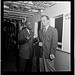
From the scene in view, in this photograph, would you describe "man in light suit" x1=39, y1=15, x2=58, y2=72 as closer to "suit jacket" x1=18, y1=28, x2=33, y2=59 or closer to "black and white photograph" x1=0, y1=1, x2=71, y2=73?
"black and white photograph" x1=0, y1=1, x2=71, y2=73

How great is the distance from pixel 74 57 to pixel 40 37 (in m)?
0.58

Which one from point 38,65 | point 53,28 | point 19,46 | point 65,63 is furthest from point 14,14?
point 65,63

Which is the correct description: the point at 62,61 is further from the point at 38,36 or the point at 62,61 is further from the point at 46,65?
the point at 38,36

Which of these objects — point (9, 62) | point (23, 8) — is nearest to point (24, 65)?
point (9, 62)

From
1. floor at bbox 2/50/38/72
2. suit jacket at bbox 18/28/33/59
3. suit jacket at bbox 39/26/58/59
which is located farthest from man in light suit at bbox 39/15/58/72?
floor at bbox 2/50/38/72

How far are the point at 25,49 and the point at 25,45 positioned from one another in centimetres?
6

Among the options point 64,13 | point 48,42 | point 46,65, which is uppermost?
point 64,13

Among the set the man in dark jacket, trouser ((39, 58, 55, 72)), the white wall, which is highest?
the white wall

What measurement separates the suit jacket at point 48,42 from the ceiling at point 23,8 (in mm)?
308

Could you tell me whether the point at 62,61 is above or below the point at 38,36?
below

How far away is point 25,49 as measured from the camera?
5.37 feet

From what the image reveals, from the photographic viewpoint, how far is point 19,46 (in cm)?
162

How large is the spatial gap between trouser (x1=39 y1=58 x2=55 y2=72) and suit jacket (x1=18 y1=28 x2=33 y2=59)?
178mm

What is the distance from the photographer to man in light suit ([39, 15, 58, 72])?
164 centimetres
